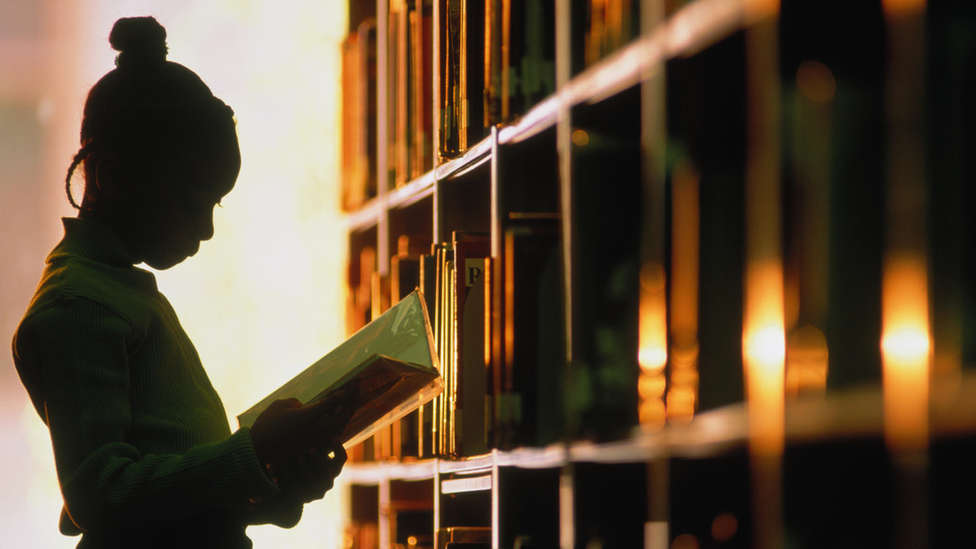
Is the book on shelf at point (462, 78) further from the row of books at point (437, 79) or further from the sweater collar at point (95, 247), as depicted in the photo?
the sweater collar at point (95, 247)

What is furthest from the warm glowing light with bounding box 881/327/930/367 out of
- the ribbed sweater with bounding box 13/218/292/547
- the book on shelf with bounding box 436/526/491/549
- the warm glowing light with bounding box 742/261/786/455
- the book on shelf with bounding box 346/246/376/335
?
the book on shelf with bounding box 346/246/376/335

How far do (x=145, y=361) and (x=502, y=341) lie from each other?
46cm

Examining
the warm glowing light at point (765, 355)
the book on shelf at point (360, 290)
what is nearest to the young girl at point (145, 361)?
the warm glowing light at point (765, 355)

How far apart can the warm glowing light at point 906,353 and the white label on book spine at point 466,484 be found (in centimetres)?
93

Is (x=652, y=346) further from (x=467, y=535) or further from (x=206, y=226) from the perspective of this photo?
(x=467, y=535)

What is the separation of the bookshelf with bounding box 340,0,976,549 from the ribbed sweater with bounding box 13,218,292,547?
398 millimetres

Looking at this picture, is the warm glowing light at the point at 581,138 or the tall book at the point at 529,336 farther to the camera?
the tall book at the point at 529,336

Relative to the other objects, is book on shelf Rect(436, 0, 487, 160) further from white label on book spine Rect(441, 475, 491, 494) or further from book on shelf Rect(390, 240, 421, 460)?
white label on book spine Rect(441, 475, 491, 494)

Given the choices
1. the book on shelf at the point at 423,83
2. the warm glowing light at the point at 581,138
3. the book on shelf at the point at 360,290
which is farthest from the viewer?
the book on shelf at the point at 360,290

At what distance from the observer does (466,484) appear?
160cm

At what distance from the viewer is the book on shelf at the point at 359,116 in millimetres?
2316

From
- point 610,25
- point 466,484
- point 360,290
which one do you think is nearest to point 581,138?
point 610,25

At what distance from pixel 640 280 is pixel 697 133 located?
170 mm

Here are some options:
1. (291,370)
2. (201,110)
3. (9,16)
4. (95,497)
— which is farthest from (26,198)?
(95,497)
